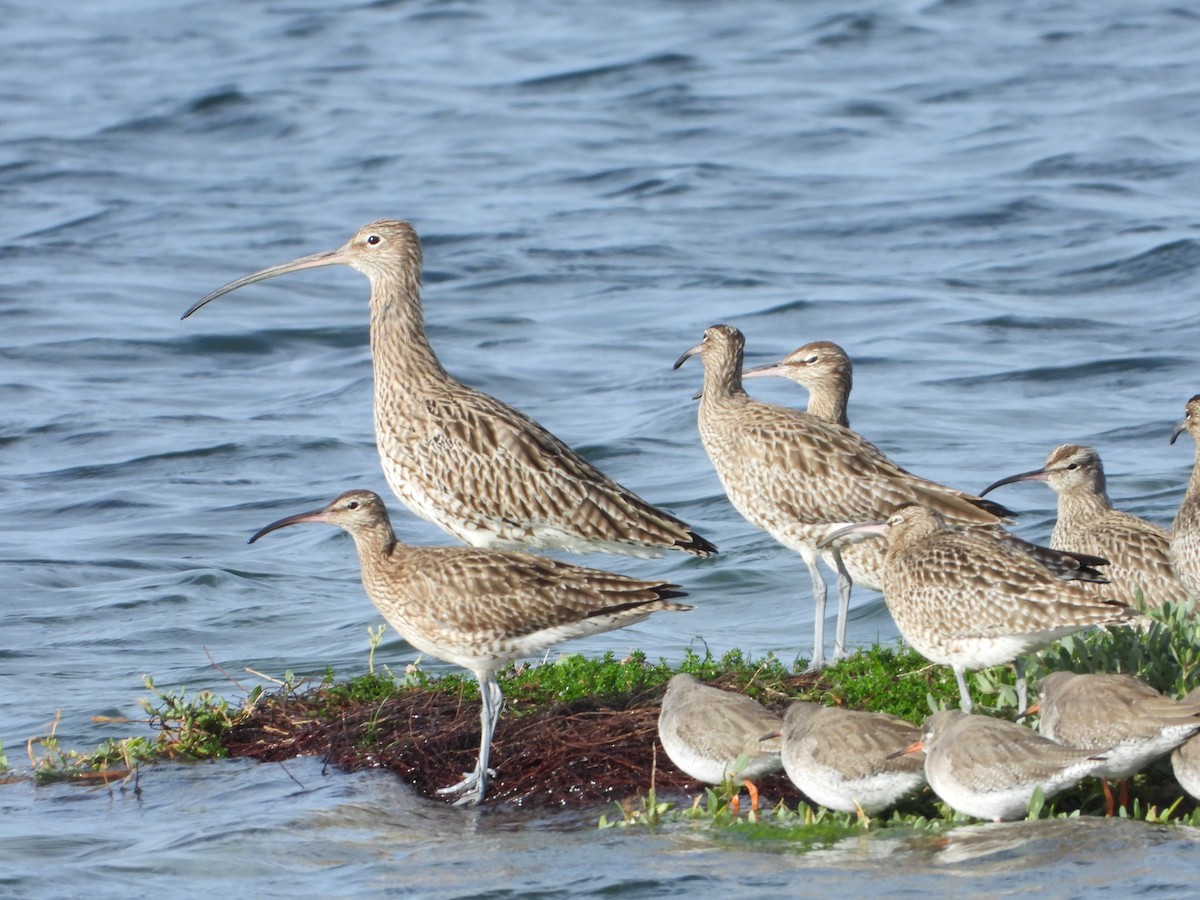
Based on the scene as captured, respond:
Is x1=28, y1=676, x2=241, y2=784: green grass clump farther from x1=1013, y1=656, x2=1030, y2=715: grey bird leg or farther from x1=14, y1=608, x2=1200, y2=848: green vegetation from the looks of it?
x1=1013, y1=656, x2=1030, y2=715: grey bird leg

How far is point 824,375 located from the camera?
13898 mm

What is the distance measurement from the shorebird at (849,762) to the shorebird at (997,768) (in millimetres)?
292

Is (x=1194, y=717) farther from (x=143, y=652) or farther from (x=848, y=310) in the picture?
(x=848, y=310)

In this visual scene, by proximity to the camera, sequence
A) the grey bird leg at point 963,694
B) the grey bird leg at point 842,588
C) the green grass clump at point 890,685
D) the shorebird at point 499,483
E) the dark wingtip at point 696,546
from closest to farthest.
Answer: the grey bird leg at point 963,694 < the green grass clump at point 890,685 < the dark wingtip at point 696,546 < the shorebird at point 499,483 < the grey bird leg at point 842,588

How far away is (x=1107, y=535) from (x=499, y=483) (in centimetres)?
378

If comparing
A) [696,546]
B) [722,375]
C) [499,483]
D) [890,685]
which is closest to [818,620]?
[696,546]

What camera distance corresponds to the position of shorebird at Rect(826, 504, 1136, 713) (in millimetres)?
9234

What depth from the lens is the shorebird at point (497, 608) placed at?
32.8ft

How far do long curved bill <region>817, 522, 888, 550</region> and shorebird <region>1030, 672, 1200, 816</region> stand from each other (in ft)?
7.20

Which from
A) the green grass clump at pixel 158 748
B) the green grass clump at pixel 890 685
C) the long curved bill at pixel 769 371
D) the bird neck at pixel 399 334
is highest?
the bird neck at pixel 399 334

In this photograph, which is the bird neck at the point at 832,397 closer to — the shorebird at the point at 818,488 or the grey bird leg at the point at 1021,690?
the shorebird at the point at 818,488

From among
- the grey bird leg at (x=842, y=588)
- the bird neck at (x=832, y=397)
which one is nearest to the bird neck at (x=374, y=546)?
the grey bird leg at (x=842, y=588)

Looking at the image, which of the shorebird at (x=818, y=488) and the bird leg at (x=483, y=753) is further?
the shorebird at (x=818, y=488)

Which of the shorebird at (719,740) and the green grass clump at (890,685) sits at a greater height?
the shorebird at (719,740)
